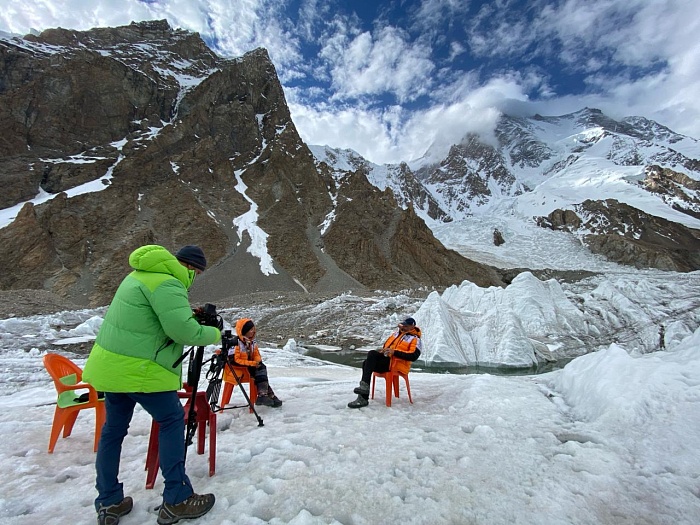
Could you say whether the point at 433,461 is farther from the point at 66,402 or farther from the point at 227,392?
the point at 66,402

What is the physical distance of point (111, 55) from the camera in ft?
273

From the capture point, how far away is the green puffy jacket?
9.05 feet

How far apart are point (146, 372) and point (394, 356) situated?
13.3 feet

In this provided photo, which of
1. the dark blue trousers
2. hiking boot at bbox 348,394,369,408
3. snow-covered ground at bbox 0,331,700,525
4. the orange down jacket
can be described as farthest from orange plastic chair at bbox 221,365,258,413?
the dark blue trousers

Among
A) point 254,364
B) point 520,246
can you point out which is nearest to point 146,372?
point 254,364

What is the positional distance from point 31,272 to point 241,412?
60.6 m

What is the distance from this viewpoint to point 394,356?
6.05 m

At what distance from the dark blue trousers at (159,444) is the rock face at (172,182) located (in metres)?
55.3

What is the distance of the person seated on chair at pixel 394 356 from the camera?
19.3ft

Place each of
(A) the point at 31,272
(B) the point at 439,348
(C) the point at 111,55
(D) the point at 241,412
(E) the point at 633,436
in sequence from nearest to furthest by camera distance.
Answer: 1. (E) the point at 633,436
2. (D) the point at 241,412
3. (B) the point at 439,348
4. (A) the point at 31,272
5. (C) the point at 111,55

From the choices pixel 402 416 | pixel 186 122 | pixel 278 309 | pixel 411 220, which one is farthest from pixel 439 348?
pixel 186 122

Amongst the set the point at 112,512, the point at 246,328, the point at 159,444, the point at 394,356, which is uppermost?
the point at 246,328

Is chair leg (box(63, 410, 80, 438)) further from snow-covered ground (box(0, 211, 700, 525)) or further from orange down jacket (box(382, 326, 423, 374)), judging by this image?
orange down jacket (box(382, 326, 423, 374))

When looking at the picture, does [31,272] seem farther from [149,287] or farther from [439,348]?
[149,287]
